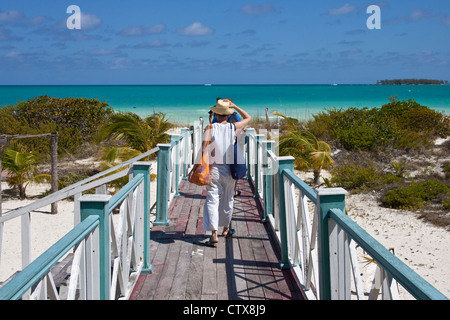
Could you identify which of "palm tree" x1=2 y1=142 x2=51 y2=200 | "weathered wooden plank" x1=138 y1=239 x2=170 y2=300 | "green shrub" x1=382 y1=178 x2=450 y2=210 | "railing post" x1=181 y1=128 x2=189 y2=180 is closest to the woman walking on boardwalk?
"weathered wooden plank" x1=138 y1=239 x2=170 y2=300

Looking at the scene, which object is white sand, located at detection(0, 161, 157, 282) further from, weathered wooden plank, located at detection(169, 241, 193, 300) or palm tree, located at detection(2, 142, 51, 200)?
weathered wooden plank, located at detection(169, 241, 193, 300)

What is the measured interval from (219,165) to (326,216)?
2403 millimetres

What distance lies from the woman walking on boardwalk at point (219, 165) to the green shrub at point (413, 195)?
611 centimetres

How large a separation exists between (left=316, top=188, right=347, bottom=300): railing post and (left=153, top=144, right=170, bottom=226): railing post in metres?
3.60

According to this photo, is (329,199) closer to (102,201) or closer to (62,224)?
(102,201)

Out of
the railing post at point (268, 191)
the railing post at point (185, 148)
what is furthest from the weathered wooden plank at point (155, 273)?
the railing post at point (185, 148)

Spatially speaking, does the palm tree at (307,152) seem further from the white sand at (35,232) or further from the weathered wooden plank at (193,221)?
the weathered wooden plank at (193,221)

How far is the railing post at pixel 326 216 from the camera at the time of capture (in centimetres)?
314

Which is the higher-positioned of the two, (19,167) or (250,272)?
(19,167)

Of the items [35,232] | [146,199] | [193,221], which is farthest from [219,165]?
[35,232]

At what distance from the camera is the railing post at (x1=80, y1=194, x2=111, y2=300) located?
119 inches

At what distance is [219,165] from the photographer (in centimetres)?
→ 543

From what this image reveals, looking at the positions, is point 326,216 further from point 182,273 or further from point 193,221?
point 193,221

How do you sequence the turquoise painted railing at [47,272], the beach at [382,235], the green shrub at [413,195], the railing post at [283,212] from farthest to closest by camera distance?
the green shrub at [413,195] < the beach at [382,235] < the railing post at [283,212] < the turquoise painted railing at [47,272]
